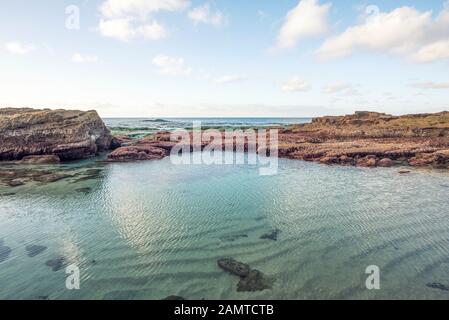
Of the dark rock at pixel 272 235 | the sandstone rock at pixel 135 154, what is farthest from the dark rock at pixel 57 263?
the sandstone rock at pixel 135 154

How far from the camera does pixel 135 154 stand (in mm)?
36812

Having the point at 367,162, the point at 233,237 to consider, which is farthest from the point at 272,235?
the point at 367,162

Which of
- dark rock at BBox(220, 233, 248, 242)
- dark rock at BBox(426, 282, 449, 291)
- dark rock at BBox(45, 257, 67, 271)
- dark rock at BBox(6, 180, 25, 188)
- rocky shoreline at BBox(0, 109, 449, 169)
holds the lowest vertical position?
dark rock at BBox(45, 257, 67, 271)

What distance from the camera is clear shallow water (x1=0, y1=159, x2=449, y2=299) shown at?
10.0 meters

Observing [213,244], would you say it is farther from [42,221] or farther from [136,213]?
[42,221]

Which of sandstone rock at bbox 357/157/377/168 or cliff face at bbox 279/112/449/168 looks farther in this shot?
cliff face at bbox 279/112/449/168

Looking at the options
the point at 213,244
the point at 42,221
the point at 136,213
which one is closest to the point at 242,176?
the point at 136,213

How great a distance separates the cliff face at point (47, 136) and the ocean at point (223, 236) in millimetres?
13012

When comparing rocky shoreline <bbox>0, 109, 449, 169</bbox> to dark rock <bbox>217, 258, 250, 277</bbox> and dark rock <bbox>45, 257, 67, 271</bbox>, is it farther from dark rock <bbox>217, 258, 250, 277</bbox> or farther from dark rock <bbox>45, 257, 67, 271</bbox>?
dark rock <bbox>45, 257, 67, 271</bbox>

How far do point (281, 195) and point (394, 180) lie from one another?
34.0 feet

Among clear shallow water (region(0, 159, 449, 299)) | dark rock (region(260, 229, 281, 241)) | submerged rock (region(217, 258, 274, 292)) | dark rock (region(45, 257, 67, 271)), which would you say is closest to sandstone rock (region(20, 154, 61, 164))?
clear shallow water (region(0, 159, 449, 299))

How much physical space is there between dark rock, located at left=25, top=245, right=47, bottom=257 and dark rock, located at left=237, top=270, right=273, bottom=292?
841 centimetres

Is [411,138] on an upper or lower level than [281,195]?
upper
